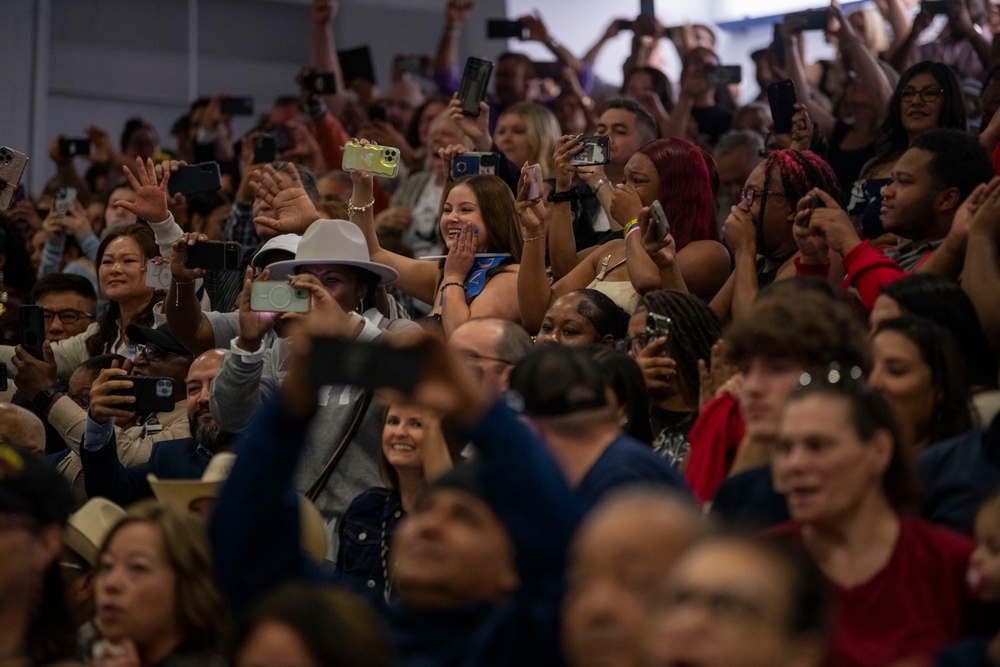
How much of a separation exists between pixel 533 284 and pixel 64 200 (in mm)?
2879

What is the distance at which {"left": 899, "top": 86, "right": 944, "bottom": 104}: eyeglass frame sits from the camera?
467cm

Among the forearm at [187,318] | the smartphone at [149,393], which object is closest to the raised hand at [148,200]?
the forearm at [187,318]

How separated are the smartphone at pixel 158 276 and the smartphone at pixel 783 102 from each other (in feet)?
6.69

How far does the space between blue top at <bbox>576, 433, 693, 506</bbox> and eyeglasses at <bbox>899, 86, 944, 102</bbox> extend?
Answer: 97.2 inches

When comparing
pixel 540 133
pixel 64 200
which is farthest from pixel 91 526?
pixel 64 200

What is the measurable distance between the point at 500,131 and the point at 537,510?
3.71 m

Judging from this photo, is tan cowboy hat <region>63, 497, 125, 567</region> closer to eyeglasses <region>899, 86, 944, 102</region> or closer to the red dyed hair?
the red dyed hair

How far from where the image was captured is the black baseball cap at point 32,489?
109 inches

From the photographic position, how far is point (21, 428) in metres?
4.16

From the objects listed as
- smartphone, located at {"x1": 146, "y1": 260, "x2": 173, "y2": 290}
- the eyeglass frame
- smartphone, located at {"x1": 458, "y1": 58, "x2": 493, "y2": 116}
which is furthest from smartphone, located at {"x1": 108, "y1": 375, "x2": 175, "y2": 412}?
the eyeglass frame

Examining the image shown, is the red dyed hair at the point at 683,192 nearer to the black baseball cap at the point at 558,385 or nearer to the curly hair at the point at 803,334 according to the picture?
the curly hair at the point at 803,334

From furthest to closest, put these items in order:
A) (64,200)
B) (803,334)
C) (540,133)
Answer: (64,200)
(540,133)
(803,334)

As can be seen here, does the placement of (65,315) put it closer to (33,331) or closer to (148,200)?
(33,331)

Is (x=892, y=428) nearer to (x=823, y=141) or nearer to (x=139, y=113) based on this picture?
(x=823, y=141)
